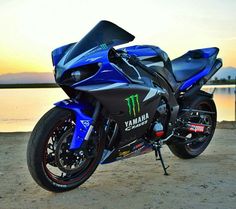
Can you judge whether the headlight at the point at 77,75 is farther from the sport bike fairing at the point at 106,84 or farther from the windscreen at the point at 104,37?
the windscreen at the point at 104,37

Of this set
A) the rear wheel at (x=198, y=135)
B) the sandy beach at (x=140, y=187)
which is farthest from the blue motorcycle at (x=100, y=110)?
the rear wheel at (x=198, y=135)

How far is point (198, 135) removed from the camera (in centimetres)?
534

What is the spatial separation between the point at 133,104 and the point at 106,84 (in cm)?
41

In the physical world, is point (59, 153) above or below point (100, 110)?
below

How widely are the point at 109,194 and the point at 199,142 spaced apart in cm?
203

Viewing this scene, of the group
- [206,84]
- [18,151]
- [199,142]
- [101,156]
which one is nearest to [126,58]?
[101,156]

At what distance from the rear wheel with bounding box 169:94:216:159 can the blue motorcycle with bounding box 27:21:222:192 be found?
71cm

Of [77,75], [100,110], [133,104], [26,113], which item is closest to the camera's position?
[77,75]

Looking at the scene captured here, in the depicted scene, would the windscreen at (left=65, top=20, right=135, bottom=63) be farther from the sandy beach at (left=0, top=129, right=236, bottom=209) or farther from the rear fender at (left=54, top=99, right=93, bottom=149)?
the sandy beach at (left=0, top=129, right=236, bottom=209)

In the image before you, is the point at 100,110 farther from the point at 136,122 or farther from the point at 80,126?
the point at 136,122

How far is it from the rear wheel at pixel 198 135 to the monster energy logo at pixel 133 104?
4.14 ft

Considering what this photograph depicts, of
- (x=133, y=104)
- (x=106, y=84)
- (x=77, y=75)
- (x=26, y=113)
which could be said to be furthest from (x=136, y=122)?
(x=26, y=113)

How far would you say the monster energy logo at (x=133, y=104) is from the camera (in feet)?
12.7

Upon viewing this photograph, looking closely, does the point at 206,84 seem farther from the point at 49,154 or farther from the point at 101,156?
the point at 49,154
